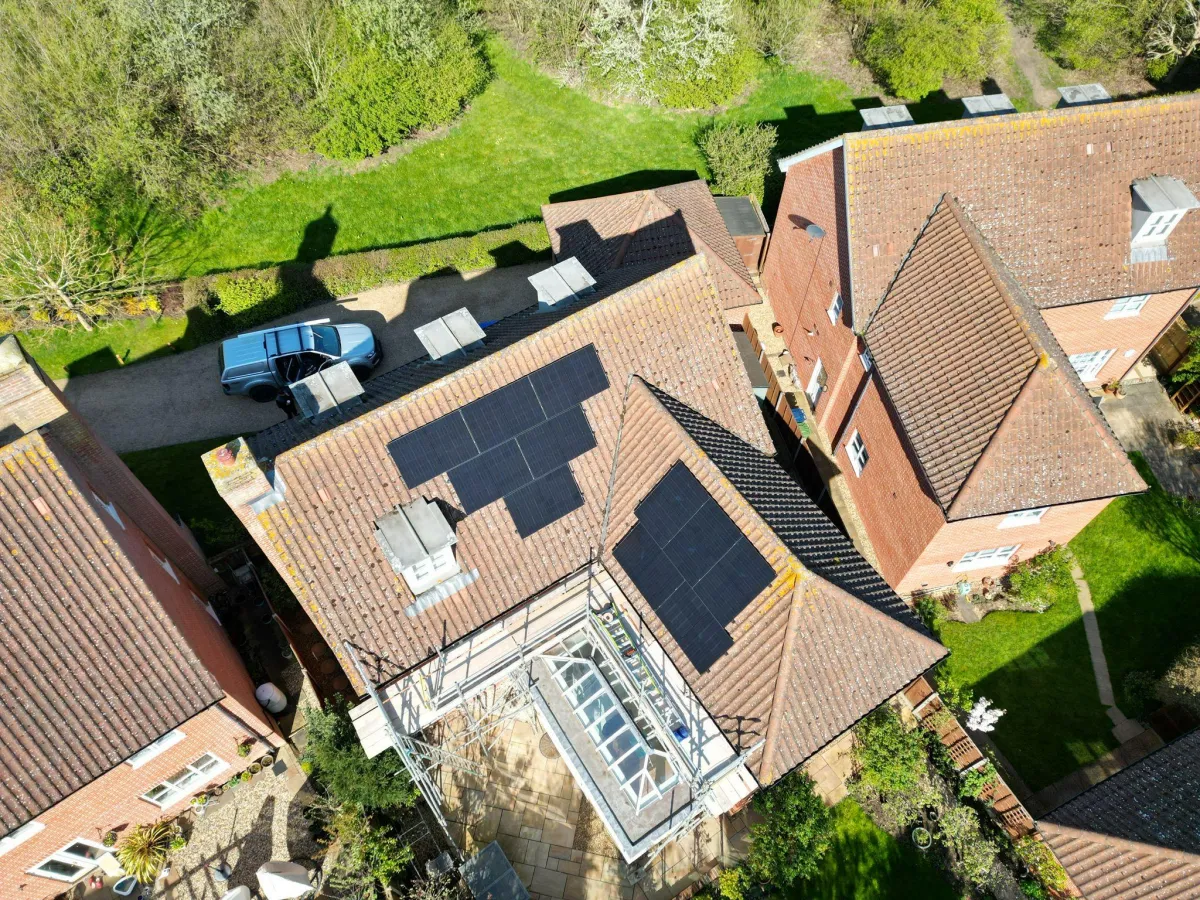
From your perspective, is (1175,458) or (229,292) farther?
(229,292)

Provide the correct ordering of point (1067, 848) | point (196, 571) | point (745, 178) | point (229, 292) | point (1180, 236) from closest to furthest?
point (1067, 848)
point (196, 571)
point (1180, 236)
point (229, 292)
point (745, 178)

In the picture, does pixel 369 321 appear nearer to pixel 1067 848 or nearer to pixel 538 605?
pixel 538 605

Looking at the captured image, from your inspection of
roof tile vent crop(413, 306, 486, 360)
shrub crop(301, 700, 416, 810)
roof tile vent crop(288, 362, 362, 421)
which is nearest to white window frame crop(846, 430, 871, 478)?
roof tile vent crop(413, 306, 486, 360)

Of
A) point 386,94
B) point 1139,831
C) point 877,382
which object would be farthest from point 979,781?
point 386,94

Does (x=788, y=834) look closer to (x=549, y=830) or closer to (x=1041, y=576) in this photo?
(x=549, y=830)

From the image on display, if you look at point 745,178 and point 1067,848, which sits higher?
point 745,178

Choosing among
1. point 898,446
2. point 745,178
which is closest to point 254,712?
point 898,446

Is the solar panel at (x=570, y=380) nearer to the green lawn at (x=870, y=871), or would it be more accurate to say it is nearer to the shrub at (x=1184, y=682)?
the green lawn at (x=870, y=871)
